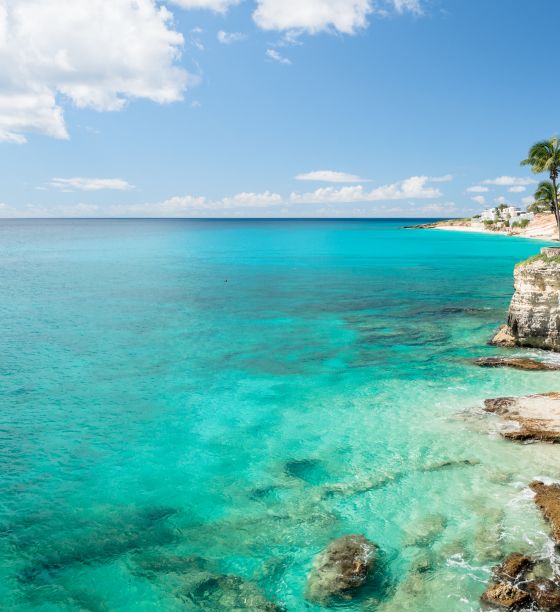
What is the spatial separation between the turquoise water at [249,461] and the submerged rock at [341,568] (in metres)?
0.31

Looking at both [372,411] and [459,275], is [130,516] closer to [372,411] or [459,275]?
[372,411]

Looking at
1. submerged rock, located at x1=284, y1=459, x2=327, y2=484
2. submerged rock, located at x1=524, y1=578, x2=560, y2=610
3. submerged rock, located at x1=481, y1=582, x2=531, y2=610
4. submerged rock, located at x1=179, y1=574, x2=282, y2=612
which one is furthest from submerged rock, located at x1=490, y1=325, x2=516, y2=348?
submerged rock, located at x1=179, y1=574, x2=282, y2=612

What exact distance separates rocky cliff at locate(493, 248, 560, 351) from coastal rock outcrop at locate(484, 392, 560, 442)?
10.6 meters

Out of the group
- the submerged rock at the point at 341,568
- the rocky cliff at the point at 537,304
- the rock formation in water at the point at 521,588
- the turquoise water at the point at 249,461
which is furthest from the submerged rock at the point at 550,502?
the rocky cliff at the point at 537,304

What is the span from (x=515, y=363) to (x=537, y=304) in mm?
5708

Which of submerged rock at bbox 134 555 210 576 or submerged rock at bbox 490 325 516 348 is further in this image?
submerged rock at bbox 490 325 516 348

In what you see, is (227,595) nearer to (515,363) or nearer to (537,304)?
(515,363)

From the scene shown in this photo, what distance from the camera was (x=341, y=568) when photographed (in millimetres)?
13148

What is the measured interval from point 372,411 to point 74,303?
37.0 metres

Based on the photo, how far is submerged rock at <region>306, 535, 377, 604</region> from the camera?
1258cm

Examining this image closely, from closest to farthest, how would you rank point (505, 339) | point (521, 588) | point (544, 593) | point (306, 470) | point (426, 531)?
point (544, 593) < point (521, 588) < point (426, 531) < point (306, 470) < point (505, 339)

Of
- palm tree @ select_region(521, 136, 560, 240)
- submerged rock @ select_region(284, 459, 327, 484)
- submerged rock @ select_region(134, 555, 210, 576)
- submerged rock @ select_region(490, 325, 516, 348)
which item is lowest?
submerged rock @ select_region(134, 555, 210, 576)

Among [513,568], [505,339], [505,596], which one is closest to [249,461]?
[513,568]

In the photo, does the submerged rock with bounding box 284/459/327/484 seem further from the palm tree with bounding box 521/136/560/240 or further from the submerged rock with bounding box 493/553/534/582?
the palm tree with bounding box 521/136/560/240
